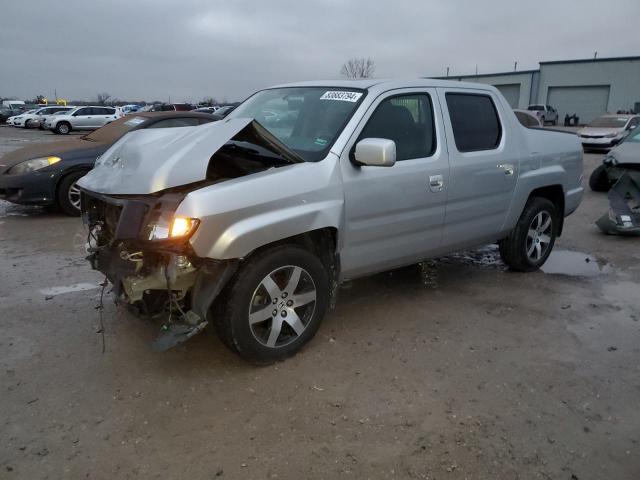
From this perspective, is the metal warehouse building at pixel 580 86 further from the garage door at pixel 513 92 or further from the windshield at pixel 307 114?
the windshield at pixel 307 114

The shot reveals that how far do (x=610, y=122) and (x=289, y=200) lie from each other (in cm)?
2117

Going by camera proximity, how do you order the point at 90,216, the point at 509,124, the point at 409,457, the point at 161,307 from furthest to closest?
the point at 509,124 → the point at 90,216 → the point at 161,307 → the point at 409,457

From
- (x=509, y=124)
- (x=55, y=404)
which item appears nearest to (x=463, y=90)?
(x=509, y=124)

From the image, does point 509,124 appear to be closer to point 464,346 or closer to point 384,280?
point 384,280

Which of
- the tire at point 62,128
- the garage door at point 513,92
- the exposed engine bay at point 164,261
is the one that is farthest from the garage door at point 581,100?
the exposed engine bay at point 164,261

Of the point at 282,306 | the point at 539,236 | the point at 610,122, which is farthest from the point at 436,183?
the point at 610,122

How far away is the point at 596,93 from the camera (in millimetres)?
44375

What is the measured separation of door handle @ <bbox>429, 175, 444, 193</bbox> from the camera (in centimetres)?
411

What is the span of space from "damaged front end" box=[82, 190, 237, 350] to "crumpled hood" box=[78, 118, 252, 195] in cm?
8

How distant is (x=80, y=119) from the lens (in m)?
30.9

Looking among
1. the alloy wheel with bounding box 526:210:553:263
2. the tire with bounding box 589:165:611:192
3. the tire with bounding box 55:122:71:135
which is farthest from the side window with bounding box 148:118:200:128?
the tire with bounding box 55:122:71:135

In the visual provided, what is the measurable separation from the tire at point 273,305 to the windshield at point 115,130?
228 inches

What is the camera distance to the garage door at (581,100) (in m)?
44.0

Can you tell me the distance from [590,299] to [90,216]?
14.1ft
